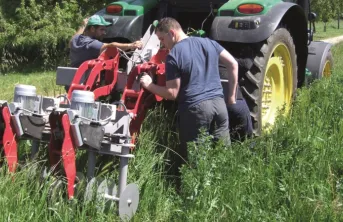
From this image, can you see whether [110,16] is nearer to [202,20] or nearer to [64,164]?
[202,20]

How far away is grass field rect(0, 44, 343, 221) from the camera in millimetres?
3287

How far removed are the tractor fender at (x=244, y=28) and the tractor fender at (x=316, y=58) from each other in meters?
2.76

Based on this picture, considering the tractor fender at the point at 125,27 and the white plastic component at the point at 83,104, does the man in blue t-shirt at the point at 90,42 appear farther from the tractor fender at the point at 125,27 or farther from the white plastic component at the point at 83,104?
the white plastic component at the point at 83,104

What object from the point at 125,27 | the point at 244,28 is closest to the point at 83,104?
the point at 244,28

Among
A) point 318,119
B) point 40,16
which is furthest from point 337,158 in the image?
point 40,16

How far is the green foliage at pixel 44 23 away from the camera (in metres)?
A: 14.2

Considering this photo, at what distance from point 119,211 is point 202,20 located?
344 centimetres

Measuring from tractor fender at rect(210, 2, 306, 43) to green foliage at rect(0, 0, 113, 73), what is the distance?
933cm

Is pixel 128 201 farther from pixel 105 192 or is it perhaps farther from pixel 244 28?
pixel 244 28

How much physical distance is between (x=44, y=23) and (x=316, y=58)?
30.4 feet

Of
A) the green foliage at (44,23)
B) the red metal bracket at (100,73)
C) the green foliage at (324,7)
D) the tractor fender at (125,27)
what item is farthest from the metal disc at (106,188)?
the green foliage at (324,7)

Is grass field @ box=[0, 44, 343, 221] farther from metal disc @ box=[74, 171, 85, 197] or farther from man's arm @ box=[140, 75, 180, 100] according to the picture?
man's arm @ box=[140, 75, 180, 100]

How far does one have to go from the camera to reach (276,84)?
5762 millimetres

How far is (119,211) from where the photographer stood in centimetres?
340
